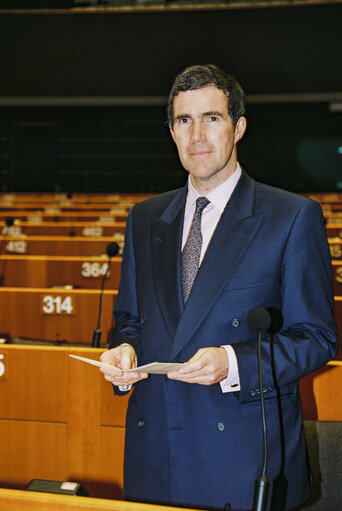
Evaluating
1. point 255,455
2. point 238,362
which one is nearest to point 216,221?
point 238,362

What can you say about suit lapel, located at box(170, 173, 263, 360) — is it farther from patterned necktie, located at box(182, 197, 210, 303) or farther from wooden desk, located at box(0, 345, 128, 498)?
wooden desk, located at box(0, 345, 128, 498)

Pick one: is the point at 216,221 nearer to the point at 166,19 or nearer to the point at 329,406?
the point at 329,406

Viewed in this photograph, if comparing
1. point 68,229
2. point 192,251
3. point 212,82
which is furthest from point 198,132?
point 68,229

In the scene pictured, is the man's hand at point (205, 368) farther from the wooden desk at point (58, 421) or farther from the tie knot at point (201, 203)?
the wooden desk at point (58, 421)

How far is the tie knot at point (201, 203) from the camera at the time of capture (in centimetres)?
141

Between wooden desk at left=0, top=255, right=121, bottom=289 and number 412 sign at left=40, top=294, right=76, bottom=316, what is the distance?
64 centimetres

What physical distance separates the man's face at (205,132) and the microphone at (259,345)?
36 cm

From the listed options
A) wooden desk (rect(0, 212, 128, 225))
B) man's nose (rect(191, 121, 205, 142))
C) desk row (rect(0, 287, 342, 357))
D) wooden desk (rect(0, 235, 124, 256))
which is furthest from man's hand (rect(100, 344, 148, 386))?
wooden desk (rect(0, 212, 128, 225))

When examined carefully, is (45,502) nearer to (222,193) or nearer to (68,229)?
(222,193)

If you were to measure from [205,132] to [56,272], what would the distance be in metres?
3.49

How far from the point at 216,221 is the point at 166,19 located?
9.65 metres

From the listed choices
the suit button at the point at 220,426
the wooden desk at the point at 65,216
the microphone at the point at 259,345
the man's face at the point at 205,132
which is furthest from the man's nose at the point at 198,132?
the wooden desk at the point at 65,216

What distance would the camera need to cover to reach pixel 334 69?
396 inches

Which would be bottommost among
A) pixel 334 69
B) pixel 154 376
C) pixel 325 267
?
pixel 154 376
